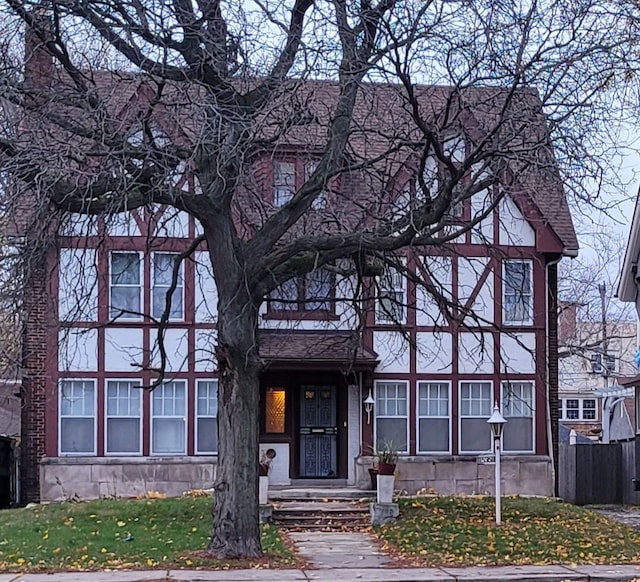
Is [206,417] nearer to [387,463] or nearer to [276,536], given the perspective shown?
[387,463]

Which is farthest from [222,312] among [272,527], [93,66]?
[272,527]

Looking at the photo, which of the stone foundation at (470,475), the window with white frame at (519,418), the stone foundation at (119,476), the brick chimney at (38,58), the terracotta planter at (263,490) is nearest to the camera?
the brick chimney at (38,58)

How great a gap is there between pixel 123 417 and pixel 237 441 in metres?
10.1

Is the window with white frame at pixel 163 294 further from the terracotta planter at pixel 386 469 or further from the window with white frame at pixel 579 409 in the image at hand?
the window with white frame at pixel 579 409

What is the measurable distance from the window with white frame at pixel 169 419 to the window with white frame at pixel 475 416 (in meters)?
6.29

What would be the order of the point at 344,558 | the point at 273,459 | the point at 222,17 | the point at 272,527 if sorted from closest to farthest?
the point at 222,17
the point at 344,558
the point at 272,527
the point at 273,459

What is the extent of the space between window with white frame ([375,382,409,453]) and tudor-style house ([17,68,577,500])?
32 mm

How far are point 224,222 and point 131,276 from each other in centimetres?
969

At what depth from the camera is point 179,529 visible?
16391 millimetres

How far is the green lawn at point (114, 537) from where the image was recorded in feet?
44.1

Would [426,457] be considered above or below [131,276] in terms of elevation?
below

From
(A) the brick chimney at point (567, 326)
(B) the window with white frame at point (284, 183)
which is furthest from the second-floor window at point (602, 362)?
(B) the window with white frame at point (284, 183)

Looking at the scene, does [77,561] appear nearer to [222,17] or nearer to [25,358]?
[222,17]

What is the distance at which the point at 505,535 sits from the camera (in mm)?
15953
